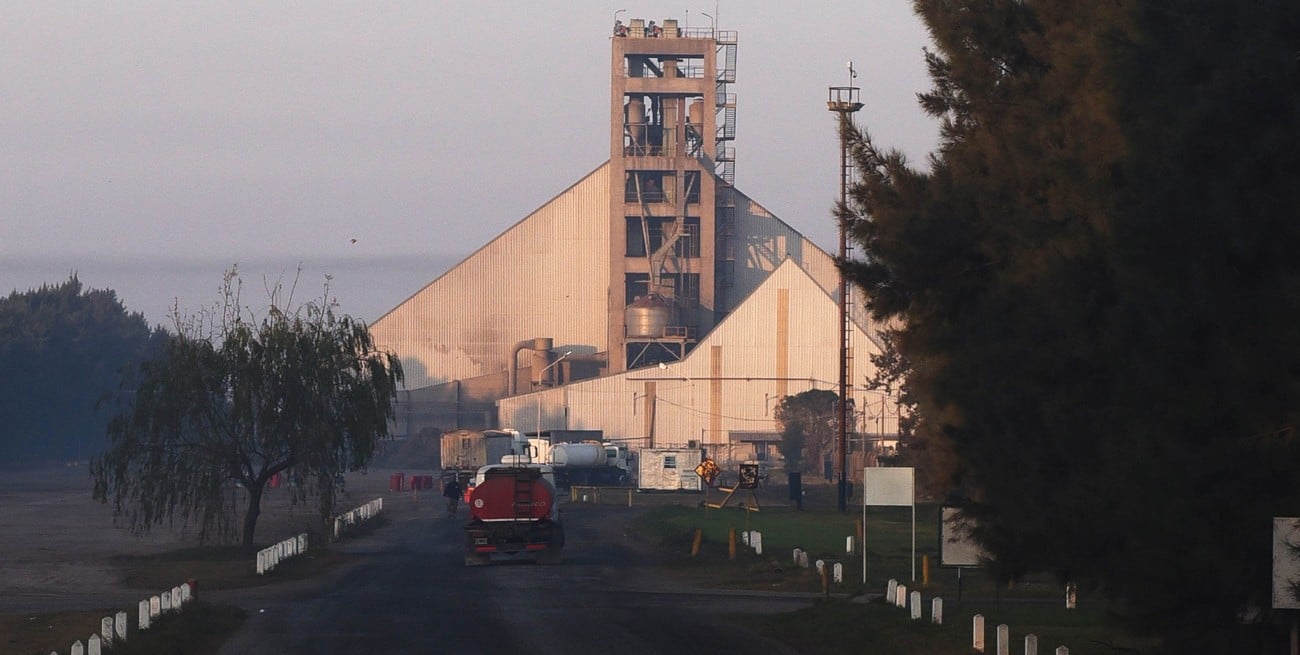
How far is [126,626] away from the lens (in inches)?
836

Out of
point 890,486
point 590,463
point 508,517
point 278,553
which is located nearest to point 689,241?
point 590,463

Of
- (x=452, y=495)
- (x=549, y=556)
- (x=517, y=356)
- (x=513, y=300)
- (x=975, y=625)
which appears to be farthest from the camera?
(x=513, y=300)

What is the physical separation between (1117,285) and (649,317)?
8652cm

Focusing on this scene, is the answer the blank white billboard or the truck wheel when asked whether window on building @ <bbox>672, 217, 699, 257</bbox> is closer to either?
the truck wheel

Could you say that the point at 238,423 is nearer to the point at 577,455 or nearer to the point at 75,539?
the point at 75,539

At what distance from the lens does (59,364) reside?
126m

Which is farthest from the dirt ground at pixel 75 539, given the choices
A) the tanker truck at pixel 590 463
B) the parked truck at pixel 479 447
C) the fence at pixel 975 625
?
the fence at pixel 975 625

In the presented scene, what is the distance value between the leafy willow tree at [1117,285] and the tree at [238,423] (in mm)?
22338

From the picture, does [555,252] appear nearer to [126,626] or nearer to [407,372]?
[407,372]

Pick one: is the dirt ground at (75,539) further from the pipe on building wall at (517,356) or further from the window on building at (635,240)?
the window on building at (635,240)

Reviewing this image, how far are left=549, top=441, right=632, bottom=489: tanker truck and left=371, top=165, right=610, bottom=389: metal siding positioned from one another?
16405mm

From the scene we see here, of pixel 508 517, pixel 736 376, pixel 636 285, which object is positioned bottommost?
pixel 508 517

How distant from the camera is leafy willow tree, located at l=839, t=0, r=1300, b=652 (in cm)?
1264

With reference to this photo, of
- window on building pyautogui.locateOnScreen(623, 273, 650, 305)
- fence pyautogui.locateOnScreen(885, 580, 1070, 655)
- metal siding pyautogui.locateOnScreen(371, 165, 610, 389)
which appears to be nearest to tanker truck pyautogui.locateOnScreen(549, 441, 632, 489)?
window on building pyautogui.locateOnScreen(623, 273, 650, 305)
